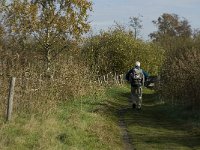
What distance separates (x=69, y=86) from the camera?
1934 cm

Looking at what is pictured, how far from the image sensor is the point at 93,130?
14234 mm

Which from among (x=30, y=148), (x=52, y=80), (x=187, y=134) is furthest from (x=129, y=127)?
(x=30, y=148)

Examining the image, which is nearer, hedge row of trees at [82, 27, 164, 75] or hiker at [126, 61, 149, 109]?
hiker at [126, 61, 149, 109]

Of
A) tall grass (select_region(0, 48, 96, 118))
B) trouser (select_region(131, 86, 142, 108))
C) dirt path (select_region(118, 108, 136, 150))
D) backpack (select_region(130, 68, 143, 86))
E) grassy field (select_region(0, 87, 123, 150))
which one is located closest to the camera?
grassy field (select_region(0, 87, 123, 150))

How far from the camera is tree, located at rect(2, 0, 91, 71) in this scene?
2719 cm

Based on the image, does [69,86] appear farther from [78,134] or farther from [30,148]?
[30,148]

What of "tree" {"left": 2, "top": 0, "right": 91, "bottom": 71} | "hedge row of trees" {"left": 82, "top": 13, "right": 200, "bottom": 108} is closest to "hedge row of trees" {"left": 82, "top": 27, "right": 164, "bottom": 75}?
"hedge row of trees" {"left": 82, "top": 13, "right": 200, "bottom": 108}

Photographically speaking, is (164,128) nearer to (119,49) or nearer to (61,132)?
(61,132)

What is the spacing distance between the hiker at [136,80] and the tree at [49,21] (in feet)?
22.7

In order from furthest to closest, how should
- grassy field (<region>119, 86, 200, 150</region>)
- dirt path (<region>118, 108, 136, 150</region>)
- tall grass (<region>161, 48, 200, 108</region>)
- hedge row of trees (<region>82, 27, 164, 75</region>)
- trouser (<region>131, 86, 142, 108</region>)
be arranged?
1. hedge row of trees (<region>82, 27, 164, 75</region>)
2. trouser (<region>131, 86, 142, 108</region>)
3. tall grass (<region>161, 48, 200, 108</region>)
4. grassy field (<region>119, 86, 200, 150</region>)
5. dirt path (<region>118, 108, 136, 150</region>)

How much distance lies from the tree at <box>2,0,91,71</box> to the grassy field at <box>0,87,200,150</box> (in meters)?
8.43

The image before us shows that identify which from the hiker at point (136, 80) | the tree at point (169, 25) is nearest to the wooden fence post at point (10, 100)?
the hiker at point (136, 80)

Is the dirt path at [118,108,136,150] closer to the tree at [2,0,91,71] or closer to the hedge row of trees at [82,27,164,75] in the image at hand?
the tree at [2,0,91,71]

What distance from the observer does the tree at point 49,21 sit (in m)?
27.2
